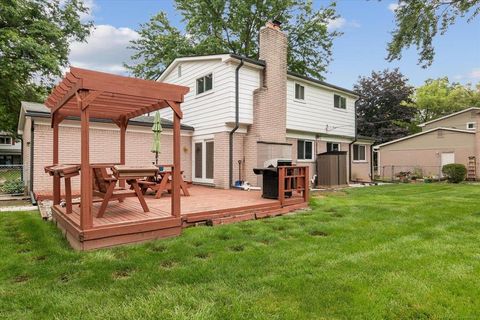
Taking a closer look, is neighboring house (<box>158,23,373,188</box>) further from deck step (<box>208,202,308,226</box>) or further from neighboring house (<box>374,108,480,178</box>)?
neighboring house (<box>374,108,480,178</box>)

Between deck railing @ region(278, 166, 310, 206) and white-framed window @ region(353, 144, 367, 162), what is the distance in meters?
11.1

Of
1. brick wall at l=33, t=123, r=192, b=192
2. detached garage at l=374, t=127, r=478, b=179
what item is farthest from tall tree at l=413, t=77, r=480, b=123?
brick wall at l=33, t=123, r=192, b=192

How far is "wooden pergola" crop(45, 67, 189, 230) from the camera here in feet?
15.1

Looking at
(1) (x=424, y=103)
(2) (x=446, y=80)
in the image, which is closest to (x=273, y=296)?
(1) (x=424, y=103)

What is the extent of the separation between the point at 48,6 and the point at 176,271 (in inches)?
815

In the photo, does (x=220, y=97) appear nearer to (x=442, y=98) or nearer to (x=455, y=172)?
(x=455, y=172)

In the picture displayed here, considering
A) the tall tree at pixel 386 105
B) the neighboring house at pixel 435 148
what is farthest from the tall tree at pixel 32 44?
the tall tree at pixel 386 105

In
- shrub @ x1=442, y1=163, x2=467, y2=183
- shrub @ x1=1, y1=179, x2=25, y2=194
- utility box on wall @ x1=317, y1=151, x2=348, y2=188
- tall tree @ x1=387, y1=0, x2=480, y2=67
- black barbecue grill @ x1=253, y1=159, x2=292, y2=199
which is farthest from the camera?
shrub @ x1=442, y1=163, x2=467, y2=183

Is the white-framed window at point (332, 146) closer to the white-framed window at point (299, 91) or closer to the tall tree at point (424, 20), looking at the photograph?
the white-framed window at point (299, 91)

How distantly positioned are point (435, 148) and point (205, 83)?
19798 millimetres

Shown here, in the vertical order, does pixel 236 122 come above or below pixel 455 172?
above

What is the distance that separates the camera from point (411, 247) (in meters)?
4.81

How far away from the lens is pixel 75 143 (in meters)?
10.4

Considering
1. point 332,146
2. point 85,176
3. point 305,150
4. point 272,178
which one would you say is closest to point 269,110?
point 305,150
